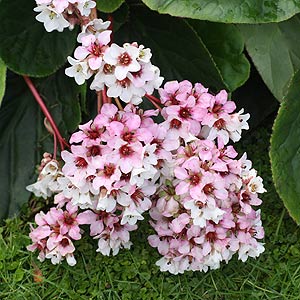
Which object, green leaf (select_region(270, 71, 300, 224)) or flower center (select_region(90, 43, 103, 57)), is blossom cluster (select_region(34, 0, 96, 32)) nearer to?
flower center (select_region(90, 43, 103, 57))

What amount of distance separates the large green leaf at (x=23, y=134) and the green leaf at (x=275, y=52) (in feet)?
1.35

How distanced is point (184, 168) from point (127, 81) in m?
0.16

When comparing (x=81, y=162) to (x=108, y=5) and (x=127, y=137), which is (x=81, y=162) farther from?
(x=108, y=5)

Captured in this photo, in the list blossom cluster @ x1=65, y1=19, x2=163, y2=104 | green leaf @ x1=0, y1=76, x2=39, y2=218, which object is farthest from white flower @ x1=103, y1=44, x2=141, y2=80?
green leaf @ x1=0, y1=76, x2=39, y2=218

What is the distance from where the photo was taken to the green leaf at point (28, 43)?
1426 millimetres

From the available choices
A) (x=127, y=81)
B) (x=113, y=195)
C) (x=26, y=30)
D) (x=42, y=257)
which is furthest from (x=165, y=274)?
(x=26, y=30)

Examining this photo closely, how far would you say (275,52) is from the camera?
4.99 feet

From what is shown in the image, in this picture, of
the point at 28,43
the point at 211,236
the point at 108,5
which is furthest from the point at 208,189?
the point at 28,43

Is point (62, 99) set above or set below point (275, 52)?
below

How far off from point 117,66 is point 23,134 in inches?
23.2

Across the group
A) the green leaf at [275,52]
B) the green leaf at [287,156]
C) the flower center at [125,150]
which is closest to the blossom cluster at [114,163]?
the flower center at [125,150]

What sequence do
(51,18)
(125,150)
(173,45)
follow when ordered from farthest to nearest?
(173,45)
(51,18)
(125,150)

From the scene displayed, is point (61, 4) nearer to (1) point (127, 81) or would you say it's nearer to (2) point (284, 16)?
(1) point (127, 81)

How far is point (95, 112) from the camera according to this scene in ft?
5.23
